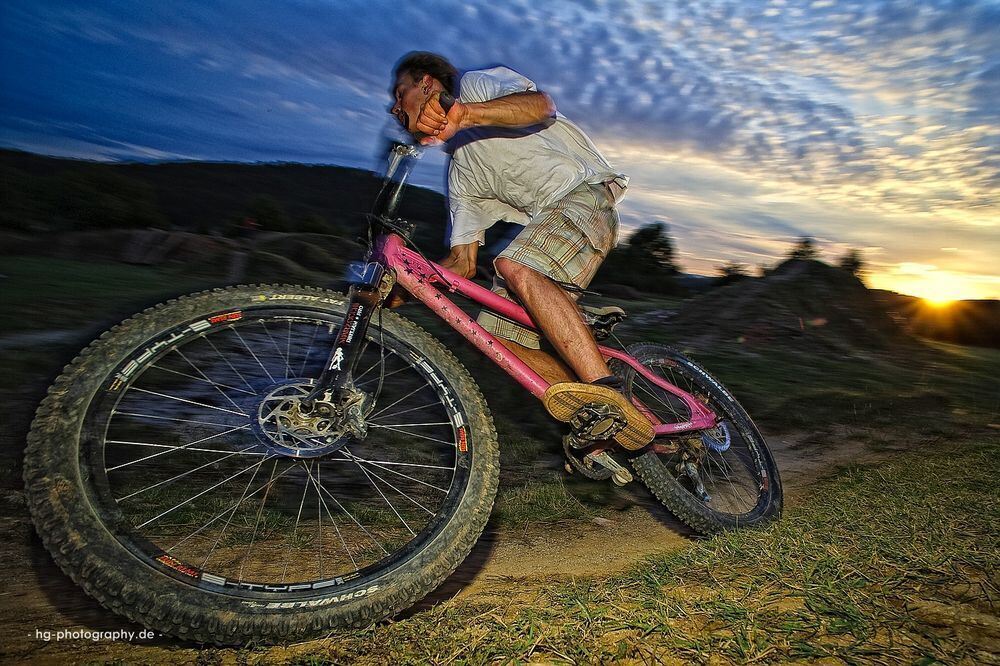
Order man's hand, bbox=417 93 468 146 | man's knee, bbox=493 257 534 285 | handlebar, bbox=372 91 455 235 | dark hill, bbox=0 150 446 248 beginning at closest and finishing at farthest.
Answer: man's hand, bbox=417 93 468 146
handlebar, bbox=372 91 455 235
man's knee, bbox=493 257 534 285
dark hill, bbox=0 150 446 248

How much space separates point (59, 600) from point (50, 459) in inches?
23.4

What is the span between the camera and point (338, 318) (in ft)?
7.75

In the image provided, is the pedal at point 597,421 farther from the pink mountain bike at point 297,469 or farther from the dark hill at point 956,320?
the dark hill at point 956,320

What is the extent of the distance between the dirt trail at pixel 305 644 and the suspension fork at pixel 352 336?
35.5 inches

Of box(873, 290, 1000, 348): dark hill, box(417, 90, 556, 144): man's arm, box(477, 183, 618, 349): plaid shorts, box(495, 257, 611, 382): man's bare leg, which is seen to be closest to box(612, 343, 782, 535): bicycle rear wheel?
box(495, 257, 611, 382): man's bare leg

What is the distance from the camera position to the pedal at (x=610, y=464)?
3.17 meters

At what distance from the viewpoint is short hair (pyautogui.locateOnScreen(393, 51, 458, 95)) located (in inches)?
113

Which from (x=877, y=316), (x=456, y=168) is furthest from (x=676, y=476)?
(x=877, y=316)

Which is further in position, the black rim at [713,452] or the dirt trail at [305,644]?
the black rim at [713,452]

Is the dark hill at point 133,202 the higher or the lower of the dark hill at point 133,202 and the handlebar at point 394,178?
the lower

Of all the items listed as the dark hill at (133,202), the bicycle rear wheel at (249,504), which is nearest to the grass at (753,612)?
the bicycle rear wheel at (249,504)

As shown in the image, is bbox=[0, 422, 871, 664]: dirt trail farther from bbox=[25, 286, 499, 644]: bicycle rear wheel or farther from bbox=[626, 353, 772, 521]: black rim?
Result: bbox=[626, 353, 772, 521]: black rim

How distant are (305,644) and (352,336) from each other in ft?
3.60

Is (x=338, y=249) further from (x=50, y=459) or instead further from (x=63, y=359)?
(x=50, y=459)
